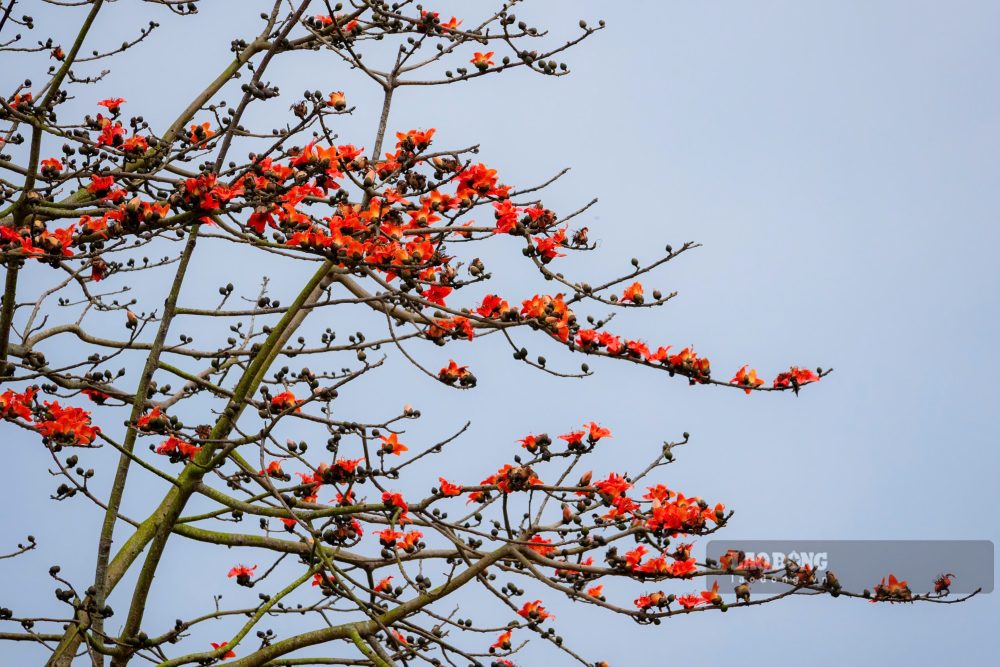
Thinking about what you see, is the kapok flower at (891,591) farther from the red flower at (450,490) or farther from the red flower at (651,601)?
the red flower at (450,490)

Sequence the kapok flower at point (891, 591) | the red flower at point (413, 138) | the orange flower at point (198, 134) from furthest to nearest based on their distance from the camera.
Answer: the orange flower at point (198, 134) → the red flower at point (413, 138) → the kapok flower at point (891, 591)

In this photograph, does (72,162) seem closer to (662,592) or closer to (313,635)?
(313,635)

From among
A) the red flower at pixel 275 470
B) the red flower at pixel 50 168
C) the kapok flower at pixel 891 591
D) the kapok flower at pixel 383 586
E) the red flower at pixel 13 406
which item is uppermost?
the red flower at pixel 50 168

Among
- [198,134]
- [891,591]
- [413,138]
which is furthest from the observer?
[198,134]

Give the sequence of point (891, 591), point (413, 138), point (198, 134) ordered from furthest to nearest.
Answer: point (198, 134) → point (413, 138) → point (891, 591)

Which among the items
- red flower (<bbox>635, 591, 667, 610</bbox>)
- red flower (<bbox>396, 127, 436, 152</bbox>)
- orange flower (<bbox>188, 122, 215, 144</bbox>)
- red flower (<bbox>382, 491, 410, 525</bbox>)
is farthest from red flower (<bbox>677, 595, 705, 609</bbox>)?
orange flower (<bbox>188, 122, 215, 144</bbox>)

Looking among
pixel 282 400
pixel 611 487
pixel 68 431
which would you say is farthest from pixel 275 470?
pixel 611 487

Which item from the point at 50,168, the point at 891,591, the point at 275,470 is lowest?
the point at 891,591

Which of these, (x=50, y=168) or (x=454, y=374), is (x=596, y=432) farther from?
(x=50, y=168)

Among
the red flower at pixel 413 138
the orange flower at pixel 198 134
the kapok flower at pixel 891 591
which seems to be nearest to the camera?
the kapok flower at pixel 891 591

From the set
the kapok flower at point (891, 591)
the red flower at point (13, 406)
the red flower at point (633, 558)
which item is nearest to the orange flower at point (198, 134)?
the red flower at point (13, 406)

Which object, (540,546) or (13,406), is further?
(13,406)

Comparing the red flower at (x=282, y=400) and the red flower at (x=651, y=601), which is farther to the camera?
the red flower at (x=282, y=400)

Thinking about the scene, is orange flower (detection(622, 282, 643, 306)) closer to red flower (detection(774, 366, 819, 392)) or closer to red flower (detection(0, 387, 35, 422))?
red flower (detection(774, 366, 819, 392))
